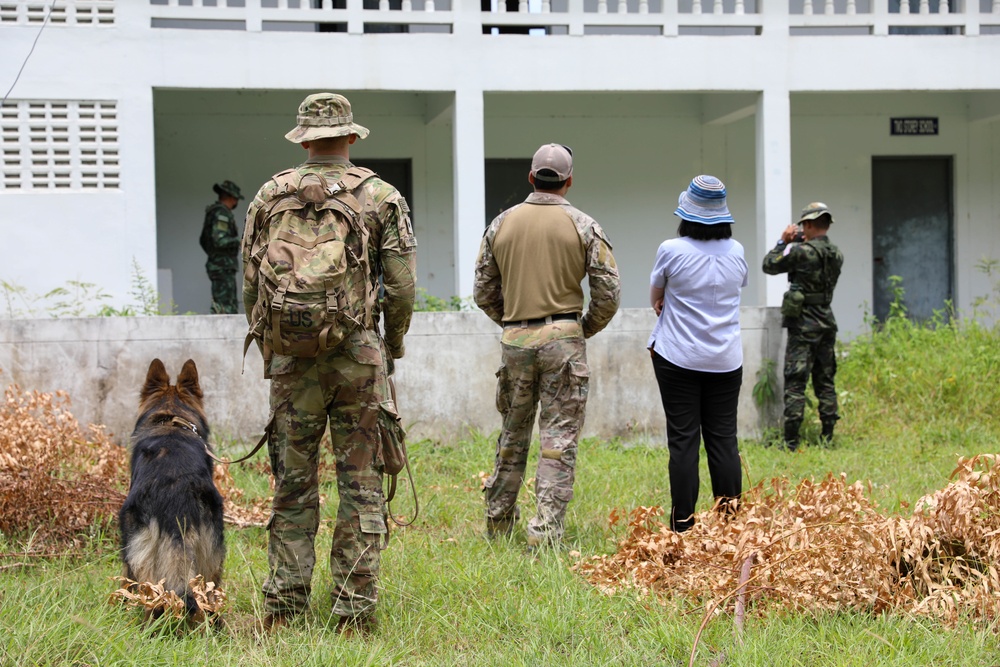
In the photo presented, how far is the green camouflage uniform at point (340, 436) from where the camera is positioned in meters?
3.74

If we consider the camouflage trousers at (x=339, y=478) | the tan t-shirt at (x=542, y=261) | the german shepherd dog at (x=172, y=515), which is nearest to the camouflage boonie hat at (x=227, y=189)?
the tan t-shirt at (x=542, y=261)

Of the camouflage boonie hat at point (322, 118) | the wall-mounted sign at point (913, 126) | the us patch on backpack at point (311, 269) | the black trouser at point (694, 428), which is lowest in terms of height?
the black trouser at point (694, 428)

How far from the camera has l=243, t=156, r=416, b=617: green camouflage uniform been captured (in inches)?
147

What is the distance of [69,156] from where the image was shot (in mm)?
8672

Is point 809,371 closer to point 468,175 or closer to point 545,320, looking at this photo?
point 468,175

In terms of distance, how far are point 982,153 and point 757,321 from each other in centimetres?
599

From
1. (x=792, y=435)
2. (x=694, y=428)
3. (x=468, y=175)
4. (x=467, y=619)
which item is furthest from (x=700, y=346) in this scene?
(x=468, y=175)

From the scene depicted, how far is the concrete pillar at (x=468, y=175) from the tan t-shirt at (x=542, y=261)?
13.9ft

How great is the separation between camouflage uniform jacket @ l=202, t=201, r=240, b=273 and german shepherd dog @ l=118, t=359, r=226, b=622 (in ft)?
21.5

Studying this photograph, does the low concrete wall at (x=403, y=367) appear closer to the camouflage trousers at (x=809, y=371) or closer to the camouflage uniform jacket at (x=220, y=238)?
the camouflage trousers at (x=809, y=371)

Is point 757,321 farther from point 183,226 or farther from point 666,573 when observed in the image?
point 183,226

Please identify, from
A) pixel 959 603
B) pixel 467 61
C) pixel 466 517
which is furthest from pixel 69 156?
pixel 959 603

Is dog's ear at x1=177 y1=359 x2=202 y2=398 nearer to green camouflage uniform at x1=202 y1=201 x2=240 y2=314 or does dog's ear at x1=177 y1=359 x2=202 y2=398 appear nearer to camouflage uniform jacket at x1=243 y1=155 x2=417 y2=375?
camouflage uniform jacket at x1=243 y1=155 x2=417 y2=375

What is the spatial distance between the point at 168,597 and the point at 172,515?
311 millimetres
